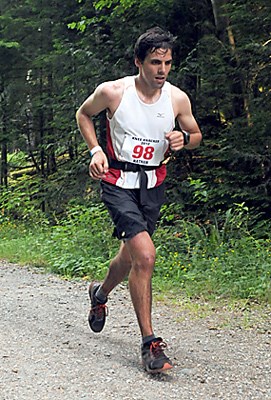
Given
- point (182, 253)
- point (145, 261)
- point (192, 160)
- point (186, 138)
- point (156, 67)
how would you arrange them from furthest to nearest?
1. point (192, 160)
2. point (182, 253)
3. point (186, 138)
4. point (156, 67)
5. point (145, 261)

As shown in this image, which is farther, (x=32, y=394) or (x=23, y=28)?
(x=23, y=28)

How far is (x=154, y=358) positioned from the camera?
3.91 metres

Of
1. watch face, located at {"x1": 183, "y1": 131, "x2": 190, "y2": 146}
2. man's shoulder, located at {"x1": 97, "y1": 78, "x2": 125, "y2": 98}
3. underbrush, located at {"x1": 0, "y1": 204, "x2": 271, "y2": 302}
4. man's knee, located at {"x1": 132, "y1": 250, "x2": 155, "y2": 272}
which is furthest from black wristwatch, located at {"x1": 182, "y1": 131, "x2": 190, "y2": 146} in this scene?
underbrush, located at {"x1": 0, "y1": 204, "x2": 271, "y2": 302}

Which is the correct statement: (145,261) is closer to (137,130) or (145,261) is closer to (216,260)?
(137,130)

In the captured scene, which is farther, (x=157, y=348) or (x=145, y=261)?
(x=145, y=261)

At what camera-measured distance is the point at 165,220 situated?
34.9ft

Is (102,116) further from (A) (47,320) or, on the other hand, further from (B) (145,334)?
(B) (145,334)

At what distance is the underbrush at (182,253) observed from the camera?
6836 millimetres

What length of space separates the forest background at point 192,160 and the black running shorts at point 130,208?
7.56 feet

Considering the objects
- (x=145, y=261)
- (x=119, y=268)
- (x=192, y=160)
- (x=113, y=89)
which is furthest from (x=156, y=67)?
(x=192, y=160)

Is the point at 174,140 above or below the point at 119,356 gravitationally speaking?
above

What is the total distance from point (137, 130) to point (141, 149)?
0.43ft

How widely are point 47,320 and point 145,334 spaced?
1.84 m

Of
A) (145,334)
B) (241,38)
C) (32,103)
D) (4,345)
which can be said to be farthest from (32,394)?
(32,103)
